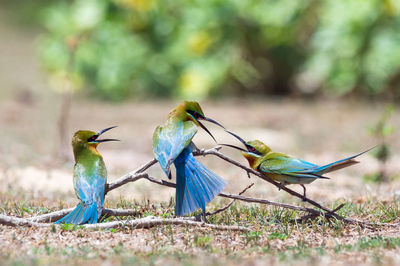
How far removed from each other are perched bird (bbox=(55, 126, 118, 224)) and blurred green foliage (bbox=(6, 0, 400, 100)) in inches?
317

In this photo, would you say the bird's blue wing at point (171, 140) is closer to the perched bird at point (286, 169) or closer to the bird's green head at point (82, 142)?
the perched bird at point (286, 169)

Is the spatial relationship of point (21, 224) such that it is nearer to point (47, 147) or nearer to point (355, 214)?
point (355, 214)

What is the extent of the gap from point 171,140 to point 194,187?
12.2 inches

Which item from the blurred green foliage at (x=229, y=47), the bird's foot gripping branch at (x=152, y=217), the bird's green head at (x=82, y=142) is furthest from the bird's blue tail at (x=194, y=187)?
the blurred green foliage at (x=229, y=47)

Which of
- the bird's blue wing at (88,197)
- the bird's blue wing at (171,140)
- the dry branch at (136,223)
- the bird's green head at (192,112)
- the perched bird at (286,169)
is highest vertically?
the bird's green head at (192,112)

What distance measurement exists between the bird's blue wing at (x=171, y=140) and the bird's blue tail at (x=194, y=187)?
128 mm

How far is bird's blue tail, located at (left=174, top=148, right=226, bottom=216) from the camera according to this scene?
3.46 metres

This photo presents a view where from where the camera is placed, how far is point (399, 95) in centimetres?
1129

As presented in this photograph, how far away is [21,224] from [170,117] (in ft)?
3.66

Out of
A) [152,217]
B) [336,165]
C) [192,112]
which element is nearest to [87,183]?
[152,217]

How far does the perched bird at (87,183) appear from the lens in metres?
3.54

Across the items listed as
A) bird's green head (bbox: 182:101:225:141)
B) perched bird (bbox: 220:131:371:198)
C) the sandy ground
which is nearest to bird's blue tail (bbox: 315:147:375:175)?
perched bird (bbox: 220:131:371:198)

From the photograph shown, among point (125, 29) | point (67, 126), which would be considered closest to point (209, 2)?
point (125, 29)

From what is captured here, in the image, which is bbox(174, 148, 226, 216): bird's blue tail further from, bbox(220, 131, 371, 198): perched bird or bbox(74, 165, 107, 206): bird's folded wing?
bbox(74, 165, 107, 206): bird's folded wing
